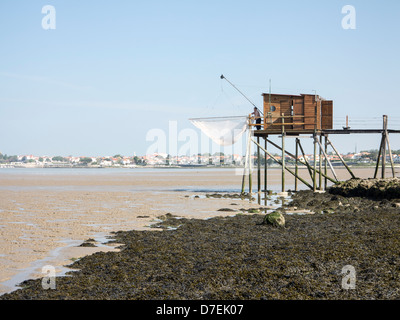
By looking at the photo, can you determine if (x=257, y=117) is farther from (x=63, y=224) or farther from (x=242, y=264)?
(x=242, y=264)

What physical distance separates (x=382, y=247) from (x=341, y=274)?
3.12 meters

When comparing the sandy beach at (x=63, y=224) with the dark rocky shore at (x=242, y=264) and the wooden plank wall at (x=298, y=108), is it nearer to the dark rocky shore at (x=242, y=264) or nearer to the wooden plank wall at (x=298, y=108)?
the dark rocky shore at (x=242, y=264)

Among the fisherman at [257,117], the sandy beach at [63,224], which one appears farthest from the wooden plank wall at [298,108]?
the sandy beach at [63,224]

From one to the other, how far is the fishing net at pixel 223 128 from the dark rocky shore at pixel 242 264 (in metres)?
15.7

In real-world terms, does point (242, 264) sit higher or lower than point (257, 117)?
lower

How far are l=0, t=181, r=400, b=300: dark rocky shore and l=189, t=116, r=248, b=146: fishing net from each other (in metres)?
15.7

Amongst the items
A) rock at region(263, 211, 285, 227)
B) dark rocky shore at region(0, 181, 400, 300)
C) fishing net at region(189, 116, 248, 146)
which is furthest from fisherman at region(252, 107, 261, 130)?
rock at region(263, 211, 285, 227)

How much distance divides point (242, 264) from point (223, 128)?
74.5ft

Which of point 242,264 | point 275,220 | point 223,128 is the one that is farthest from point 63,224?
point 223,128

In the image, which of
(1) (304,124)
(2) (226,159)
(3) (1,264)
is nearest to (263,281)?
(3) (1,264)

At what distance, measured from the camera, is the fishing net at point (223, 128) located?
33750mm

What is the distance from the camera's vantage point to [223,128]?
33875 mm
